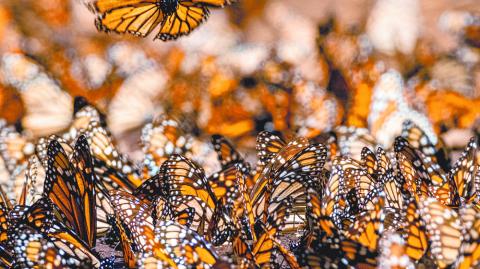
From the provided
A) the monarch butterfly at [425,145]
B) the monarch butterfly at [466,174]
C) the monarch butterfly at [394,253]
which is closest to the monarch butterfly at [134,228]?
the monarch butterfly at [394,253]

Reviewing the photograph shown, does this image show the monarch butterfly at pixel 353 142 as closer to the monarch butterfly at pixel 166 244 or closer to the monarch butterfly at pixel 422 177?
the monarch butterfly at pixel 422 177

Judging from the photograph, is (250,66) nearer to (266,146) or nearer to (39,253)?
(266,146)


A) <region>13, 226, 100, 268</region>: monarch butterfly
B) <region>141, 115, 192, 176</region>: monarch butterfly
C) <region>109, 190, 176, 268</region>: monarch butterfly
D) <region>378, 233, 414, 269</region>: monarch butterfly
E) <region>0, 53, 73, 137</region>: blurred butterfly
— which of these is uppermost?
<region>0, 53, 73, 137</region>: blurred butterfly

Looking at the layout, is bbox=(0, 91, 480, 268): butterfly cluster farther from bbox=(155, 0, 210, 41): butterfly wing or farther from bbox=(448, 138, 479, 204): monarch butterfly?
bbox=(155, 0, 210, 41): butterfly wing

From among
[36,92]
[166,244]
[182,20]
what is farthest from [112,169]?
[36,92]

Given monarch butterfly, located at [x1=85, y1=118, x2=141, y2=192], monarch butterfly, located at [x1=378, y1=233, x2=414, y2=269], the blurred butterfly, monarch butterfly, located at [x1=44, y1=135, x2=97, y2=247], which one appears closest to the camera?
monarch butterfly, located at [x1=378, y1=233, x2=414, y2=269]

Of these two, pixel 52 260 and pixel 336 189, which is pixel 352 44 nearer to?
pixel 336 189

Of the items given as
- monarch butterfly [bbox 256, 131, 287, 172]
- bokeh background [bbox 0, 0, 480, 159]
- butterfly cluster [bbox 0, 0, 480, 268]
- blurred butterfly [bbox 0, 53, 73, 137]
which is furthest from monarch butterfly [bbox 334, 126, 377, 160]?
blurred butterfly [bbox 0, 53, 73, 137]
